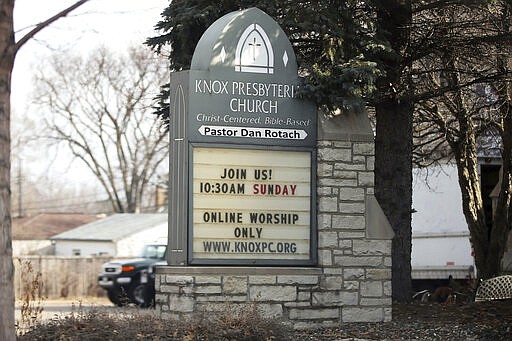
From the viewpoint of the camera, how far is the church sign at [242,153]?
12078 millimetres

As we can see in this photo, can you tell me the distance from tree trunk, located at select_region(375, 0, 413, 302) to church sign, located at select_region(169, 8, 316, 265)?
3197 millimetres

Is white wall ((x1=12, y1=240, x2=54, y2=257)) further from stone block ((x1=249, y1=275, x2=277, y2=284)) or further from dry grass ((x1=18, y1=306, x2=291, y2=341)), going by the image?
dry grass ((x1=18, y1=306, x2=291, y2=341))

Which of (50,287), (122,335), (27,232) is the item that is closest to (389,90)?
(122,335)

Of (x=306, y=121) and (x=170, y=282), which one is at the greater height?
(x=306, y=121)

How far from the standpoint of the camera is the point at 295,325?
12.2 m

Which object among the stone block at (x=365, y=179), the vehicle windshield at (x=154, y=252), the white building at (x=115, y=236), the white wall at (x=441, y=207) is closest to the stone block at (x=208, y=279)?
the stone block at (x=365, y=179)

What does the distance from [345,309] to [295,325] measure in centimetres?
81

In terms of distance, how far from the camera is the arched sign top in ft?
40.4

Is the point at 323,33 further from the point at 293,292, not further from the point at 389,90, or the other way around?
the point at 293,292

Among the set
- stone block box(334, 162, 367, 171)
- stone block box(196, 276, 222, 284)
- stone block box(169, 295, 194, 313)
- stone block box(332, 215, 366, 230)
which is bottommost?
stone block box(169, 295, 194, 313)

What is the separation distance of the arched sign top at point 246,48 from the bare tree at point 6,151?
154 inches

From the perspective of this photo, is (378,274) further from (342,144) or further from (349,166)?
(342,144)

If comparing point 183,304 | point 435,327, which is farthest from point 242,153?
point 435,327

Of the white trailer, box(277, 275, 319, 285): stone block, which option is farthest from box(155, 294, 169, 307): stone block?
the white trailer
